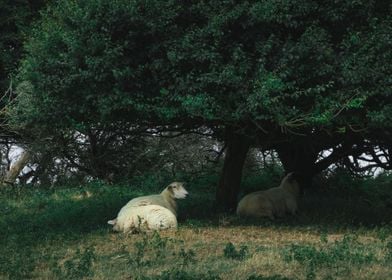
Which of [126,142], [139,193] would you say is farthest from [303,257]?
[126,142]

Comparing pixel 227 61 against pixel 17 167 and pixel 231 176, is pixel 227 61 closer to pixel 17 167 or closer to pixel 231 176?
pixel 231 176

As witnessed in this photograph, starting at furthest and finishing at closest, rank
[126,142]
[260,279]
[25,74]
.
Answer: [126,142] < [25,74] < [260,279]

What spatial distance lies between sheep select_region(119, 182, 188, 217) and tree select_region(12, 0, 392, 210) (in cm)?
162

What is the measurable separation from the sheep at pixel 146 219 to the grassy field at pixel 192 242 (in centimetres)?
28

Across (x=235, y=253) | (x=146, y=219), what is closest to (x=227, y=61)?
(x=146, y=219)

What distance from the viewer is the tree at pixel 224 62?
41.1ft

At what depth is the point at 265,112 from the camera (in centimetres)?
1277

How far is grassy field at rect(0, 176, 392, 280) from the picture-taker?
31.2 feet

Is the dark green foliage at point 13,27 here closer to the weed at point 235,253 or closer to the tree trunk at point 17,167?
the tree trunk at point 17,167

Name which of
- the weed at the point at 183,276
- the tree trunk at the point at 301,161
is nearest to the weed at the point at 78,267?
the weed at the point at 183,276

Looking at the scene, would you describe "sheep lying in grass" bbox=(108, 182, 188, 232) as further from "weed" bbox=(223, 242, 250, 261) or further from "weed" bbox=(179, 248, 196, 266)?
"weed" bbox=(223, 242, 250, 261)

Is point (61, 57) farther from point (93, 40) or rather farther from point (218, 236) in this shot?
point (218, 236)

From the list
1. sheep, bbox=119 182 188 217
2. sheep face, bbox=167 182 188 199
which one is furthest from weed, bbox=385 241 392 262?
sheep face, bbox=167 182 188 199

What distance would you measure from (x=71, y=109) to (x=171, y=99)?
1985mm
